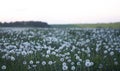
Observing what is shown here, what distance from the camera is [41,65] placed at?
7.09 m

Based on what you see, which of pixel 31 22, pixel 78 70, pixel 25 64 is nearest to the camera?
pixel 78 70

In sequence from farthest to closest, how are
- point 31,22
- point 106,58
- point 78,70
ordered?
1. point 31,22
2. point 106,58
3. point 78,70

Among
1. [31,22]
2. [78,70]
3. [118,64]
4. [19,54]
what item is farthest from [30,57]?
[31,22]

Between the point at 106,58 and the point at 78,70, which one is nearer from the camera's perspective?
the point at 78,70

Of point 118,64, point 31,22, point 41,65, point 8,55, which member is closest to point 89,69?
point 118,64

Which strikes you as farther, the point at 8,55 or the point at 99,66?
the point at 8,55

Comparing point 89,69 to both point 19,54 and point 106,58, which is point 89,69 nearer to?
point 106,58

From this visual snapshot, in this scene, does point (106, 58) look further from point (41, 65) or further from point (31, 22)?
point (31, 22)

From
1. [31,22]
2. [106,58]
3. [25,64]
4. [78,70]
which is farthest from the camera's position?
[31,22]

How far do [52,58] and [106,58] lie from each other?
4.99 feet

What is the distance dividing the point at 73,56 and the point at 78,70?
4.52 feet

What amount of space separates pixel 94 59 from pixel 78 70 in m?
1.03

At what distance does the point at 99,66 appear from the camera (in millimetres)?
6594

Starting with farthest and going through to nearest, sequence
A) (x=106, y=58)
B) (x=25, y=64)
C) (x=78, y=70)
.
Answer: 1. (x=106, y=58)
2. (x=25, y=64)
3. (x=78, y=70)
